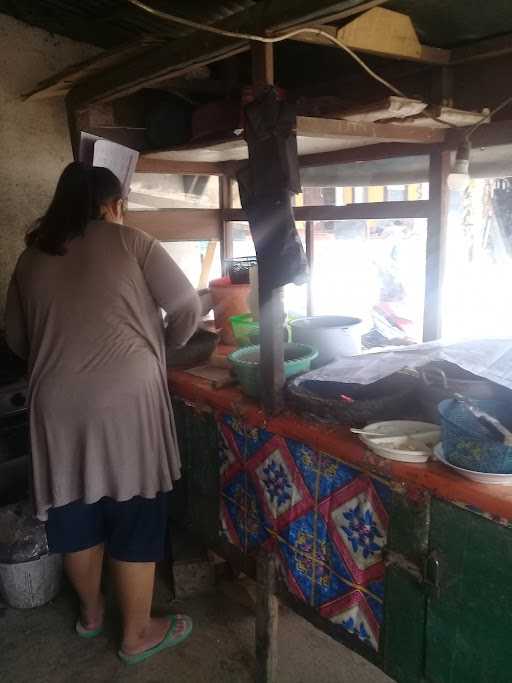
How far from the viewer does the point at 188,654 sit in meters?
2.48

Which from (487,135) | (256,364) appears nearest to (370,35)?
(487,135)

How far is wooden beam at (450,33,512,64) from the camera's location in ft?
8.09

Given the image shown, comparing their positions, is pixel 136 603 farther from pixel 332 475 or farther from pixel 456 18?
pixel 456 18

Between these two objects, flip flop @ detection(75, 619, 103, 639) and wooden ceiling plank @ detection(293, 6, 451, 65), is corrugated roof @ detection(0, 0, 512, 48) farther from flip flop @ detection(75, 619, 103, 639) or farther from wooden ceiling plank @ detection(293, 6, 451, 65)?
flip flop @ detection(75, 619, 103, 639)

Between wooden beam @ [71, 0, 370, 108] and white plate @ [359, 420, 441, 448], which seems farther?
white plate @ [359, 420, 441, 448]

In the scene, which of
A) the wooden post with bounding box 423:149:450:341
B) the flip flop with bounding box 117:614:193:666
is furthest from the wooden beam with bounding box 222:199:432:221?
the flip flop with bounding box 117:614:193:666

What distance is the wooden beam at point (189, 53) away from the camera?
1.69m

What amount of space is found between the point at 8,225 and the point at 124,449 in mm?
1903

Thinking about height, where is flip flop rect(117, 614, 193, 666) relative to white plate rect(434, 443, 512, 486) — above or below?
below

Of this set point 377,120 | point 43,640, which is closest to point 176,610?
point 43,640

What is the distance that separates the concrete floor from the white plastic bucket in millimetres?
62

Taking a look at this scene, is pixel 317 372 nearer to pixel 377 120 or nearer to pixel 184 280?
→ pixel 184 280

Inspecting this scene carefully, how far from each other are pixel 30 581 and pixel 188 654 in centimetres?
91

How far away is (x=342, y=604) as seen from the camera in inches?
76.5
